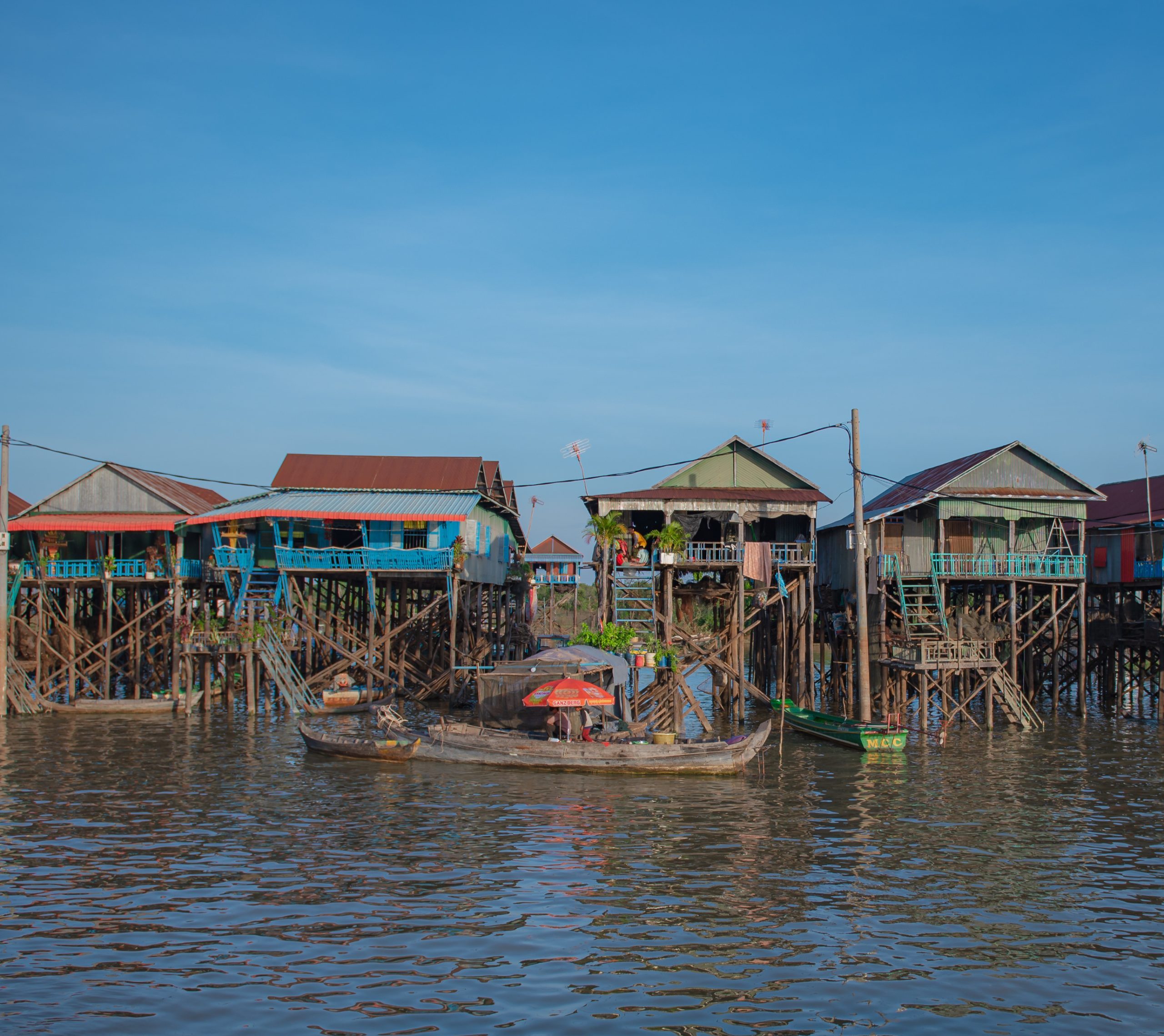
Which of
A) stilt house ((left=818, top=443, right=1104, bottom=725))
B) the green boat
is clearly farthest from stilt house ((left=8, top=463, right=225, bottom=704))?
stilt house ((left=818, top=443, right=1104, bottom=725))

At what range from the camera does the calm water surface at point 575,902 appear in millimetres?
11102

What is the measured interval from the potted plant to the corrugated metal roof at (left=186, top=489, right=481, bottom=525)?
7477 mm

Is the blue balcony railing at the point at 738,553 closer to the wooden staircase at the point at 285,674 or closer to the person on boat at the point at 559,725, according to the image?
the person on boat at the point at 559,725

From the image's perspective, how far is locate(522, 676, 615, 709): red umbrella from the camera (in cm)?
2455

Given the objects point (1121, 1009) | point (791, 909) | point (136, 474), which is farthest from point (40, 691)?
point (1121, 1009)

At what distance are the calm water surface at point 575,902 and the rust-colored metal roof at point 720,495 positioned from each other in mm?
11684

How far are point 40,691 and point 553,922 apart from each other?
32687mm

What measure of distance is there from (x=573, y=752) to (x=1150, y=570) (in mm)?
24852

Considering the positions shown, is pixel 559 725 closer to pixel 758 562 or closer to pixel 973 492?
pixel 758 562

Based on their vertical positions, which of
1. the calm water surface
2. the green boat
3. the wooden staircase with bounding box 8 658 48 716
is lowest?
the calm water surface

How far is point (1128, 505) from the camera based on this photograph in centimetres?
4209

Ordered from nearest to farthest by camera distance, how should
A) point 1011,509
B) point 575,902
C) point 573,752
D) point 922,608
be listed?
point 575,902
point 573,752
point 922,608
point 1011,509

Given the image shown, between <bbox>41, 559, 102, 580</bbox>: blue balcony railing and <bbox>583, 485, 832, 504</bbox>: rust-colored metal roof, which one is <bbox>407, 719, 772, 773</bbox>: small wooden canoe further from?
<bbox>41, 559, 102, 580</bbox>: blue balcony railing

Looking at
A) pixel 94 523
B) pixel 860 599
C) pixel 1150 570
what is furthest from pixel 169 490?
pixel 1150 570
